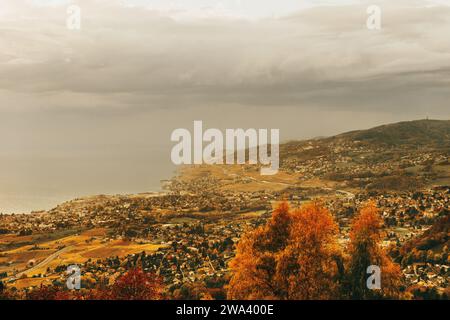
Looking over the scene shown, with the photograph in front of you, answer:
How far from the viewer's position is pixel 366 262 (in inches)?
773

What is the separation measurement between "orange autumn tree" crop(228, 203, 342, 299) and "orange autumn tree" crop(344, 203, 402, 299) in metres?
0.75

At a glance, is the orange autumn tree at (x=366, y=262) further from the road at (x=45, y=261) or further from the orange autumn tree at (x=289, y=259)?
the road at (x=45, y=261)

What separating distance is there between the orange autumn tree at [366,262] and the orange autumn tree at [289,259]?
0.75m

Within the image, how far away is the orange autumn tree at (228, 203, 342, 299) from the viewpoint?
1855 cm

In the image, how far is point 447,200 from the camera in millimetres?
66125

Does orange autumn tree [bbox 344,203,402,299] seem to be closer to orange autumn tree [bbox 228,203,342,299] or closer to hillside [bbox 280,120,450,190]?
orange autumn tree [bbox 228,203,342,299]

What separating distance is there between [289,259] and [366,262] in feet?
12.3

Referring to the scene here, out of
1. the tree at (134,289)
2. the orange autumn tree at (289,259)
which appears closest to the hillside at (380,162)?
the orange autumn tree at (289,259)

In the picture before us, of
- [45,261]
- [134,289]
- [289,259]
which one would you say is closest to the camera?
[289,259]

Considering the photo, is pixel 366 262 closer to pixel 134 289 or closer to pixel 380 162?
pixel 134 289

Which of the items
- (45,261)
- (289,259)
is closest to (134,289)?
(289,259)

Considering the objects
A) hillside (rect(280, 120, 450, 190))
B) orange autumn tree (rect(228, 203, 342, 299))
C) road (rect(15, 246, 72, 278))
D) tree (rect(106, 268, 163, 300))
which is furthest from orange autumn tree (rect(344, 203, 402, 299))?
hillside (rect(280, 120, 450, 190))

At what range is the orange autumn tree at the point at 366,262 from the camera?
19.3m

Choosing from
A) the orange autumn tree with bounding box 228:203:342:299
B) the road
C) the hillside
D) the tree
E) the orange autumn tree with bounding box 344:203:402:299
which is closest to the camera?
the orange autumn tree with bounding box 228:203:342:299
